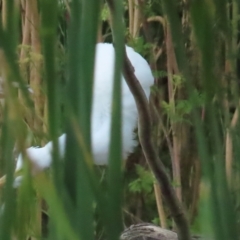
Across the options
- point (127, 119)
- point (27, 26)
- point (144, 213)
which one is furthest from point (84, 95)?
point (144, 213)

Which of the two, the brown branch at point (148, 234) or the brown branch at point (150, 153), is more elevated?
the brown branch at point (150, 153)

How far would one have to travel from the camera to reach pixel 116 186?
21cm

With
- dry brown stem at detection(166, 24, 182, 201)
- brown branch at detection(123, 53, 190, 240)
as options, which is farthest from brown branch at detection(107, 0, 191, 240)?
dry brown stem at detection(166, 24, 182, 201)

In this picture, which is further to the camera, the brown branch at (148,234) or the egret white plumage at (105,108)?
the brown branch at (148,234)

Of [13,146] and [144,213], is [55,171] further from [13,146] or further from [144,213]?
[144,213]

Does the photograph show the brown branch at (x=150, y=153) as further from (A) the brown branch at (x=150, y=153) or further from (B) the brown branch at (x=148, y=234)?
(B) the brown branch at (x=148, y=234)

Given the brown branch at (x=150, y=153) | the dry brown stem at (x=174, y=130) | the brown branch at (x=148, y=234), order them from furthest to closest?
the dry brown stem at (x=174, y=130) < the brown branch at (x=148, y=234) < the brown branch at (x=150, y=153)

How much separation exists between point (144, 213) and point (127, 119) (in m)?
0.69

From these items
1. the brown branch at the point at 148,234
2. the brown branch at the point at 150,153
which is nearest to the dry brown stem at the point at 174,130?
the brown branch at the point at 148,234

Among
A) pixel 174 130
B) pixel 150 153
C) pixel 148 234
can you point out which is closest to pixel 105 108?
pixel 150 153

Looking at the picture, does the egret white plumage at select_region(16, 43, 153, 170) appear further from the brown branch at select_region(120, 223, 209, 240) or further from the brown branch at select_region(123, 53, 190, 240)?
the brown branch at select_region(120, 223, 209, 240)

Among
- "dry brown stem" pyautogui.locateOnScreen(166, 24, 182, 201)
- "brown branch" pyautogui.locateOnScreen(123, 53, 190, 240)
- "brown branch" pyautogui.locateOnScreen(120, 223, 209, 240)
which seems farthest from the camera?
"dry brown stem" pyautogui.locateOnScreen(166, 24, 182, 201)

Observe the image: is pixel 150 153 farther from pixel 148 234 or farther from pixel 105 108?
pixel 148 234

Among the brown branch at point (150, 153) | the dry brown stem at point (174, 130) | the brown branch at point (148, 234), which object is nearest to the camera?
the brown branch at point (150, 153)
